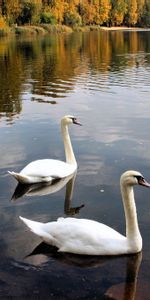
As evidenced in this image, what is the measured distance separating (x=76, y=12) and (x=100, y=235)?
112717 mm

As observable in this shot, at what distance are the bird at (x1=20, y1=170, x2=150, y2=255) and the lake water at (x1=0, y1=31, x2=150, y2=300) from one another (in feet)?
0.46

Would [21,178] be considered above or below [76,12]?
below

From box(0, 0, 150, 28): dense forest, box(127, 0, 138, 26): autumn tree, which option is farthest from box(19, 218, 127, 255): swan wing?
box(127, 0, 138, 26): autumn tree

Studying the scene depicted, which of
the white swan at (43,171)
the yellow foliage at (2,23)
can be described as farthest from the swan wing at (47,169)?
the yellow foliage at (2,23)

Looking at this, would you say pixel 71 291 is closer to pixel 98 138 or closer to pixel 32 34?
pixel 98 138

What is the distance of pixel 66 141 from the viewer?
1075cm

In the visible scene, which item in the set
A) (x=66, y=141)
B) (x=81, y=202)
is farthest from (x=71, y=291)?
(x=66, y=141)

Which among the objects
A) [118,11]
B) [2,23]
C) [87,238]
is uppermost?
[118,11]

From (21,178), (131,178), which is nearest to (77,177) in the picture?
(21,178)

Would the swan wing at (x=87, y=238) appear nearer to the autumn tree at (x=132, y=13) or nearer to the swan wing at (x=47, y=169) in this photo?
the swan wing at (x=47, y=169)

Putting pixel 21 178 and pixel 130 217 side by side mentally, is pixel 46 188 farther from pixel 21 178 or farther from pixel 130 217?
pixel 130 217

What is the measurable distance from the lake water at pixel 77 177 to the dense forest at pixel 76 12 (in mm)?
57728

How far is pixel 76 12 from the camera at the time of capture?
114m

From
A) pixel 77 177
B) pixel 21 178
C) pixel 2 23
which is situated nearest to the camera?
pixel 21 178
